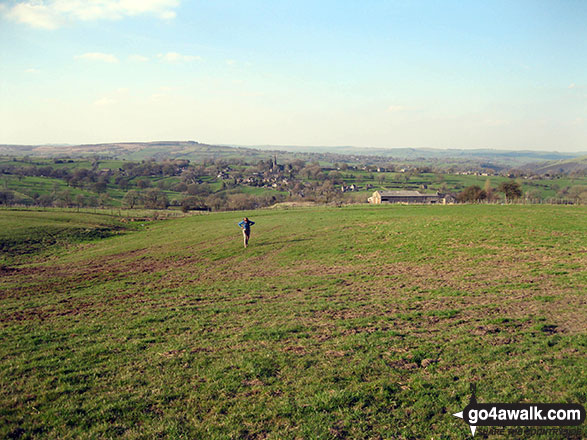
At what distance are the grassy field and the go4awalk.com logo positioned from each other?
24cm

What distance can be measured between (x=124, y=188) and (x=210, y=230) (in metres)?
112

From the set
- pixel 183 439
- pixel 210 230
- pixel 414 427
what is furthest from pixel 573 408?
pixel 210 230

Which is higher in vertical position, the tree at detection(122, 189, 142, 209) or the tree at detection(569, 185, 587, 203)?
the tree at detection(569, 185, 587, 203)

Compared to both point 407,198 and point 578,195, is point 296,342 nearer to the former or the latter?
point 578,195

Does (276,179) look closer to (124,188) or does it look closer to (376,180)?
(376,180)

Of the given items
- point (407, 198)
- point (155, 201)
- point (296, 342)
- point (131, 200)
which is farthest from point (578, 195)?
point (131, 200)

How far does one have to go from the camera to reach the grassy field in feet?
24.1

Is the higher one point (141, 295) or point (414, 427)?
point (414, 427)

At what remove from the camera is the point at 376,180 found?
15588cm

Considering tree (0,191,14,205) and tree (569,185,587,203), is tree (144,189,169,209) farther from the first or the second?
tree (569,185,587,203)

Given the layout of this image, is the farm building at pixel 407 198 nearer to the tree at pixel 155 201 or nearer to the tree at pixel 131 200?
the tree at pixel 155 201

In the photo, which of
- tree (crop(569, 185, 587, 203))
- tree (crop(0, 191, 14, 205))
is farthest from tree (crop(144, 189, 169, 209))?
tree (crop(569, 185, 587, 203))

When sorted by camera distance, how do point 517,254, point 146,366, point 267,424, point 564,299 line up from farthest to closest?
point 517,254 → point 564,299 → point 146,366 → point 267,424

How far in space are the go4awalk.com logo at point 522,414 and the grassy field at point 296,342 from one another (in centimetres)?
24
